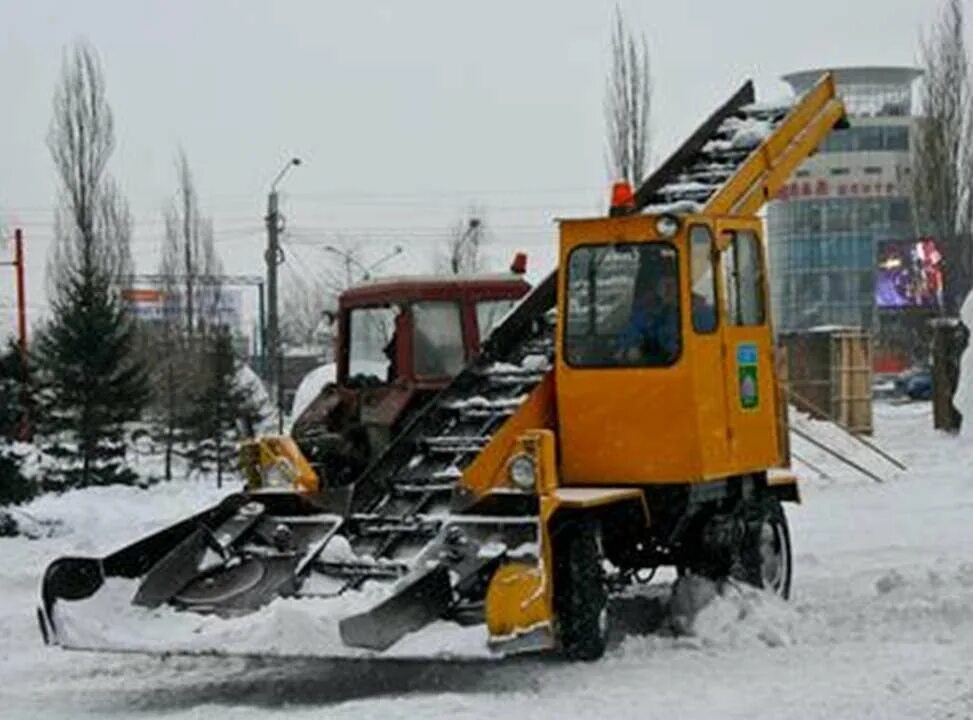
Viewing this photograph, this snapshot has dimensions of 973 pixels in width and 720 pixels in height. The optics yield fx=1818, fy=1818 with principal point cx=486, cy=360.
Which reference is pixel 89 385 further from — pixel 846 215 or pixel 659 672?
pixel 846 215

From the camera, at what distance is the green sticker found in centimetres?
1205

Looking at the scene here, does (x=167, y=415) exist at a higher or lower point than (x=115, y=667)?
higher

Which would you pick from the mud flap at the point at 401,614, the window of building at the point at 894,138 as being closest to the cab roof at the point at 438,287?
the mud flap at the point at 401,614

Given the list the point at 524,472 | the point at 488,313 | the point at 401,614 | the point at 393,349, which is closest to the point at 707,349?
the point at 524,472

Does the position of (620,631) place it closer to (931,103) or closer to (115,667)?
Result: (115,667)

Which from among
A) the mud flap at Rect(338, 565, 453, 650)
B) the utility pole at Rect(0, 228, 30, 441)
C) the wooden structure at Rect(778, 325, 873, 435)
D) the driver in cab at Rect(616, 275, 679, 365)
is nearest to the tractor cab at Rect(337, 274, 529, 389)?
the driver in cab at Rect(616, 275, 679, 365)

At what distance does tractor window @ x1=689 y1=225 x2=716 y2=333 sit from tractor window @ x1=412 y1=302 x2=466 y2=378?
9.71ft

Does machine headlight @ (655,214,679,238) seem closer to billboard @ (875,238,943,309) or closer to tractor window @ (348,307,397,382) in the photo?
tractor window @ (348,307,397,382)

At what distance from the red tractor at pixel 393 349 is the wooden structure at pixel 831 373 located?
59.4 feet

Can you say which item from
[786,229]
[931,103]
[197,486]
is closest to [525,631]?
[197,486]

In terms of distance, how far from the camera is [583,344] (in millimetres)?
11492

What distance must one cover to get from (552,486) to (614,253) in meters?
1.74

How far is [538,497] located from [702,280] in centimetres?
199

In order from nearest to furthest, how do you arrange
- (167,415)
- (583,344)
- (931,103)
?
(583,344) < (167,415) < (931,103)
